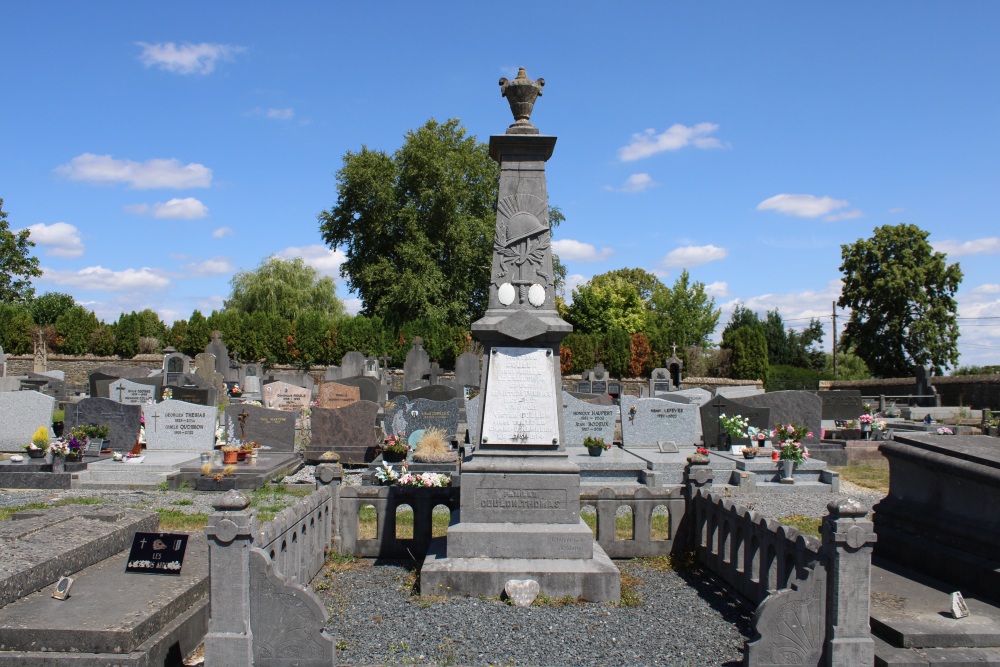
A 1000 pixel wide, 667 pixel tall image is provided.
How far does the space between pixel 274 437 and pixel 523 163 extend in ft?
30.7

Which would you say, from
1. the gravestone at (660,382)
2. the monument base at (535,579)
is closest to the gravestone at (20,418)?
the monument base at (535,579)

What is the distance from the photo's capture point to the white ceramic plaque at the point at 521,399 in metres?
6.88

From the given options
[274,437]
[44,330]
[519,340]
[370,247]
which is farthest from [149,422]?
[370,247]

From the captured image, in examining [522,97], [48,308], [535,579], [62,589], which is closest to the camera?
[62,589]

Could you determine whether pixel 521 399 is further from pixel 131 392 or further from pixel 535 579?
pixel 131 392

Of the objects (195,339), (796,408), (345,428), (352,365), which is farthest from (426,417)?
(195,339)

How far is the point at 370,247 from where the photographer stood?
145 ft

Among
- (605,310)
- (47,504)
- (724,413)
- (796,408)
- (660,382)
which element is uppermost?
(605,310)

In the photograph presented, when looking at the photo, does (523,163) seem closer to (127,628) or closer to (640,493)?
(640,493)

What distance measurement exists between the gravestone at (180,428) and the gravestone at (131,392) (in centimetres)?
634

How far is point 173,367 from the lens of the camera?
84.3 ft

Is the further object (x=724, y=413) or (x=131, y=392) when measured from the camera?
(x=131, y=392)

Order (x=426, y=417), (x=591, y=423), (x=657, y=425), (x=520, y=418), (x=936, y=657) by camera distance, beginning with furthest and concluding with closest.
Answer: (x=426, y=417) < (x=657, y=425) < (x=591, y=423) < (x=520, y=418) < (x=936, y=657)

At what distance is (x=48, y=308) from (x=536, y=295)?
4246 centimetres
